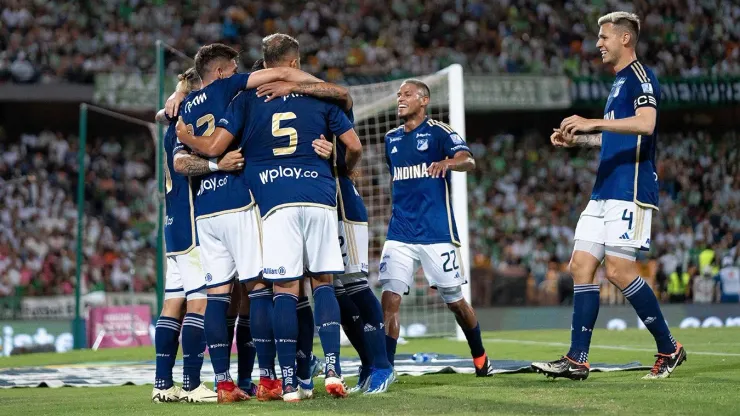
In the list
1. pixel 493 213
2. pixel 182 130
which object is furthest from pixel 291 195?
pixel 493 213

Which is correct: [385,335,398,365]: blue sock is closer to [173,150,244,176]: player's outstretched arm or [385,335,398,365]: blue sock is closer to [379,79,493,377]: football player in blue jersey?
[379,79,493,377]: football player in blue jersey

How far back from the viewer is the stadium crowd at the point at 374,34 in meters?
27.1

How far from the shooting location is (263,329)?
22.5 ft

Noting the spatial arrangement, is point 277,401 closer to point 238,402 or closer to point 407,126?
point 238,402

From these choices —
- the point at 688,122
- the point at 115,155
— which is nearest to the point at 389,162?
the point at 115,155

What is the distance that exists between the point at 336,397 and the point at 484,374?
195cm

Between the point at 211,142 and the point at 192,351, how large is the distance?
1416 mm

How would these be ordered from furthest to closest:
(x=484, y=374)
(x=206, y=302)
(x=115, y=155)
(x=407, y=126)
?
(x=115, y=155) < (x=407, y=126) < (x=484, y=374) < (x=206, y=302)

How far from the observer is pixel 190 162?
280 inches

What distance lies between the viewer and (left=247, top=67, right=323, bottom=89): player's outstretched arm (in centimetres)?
692

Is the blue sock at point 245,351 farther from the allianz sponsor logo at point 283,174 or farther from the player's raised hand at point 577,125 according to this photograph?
the player's raised hand at point 577,125

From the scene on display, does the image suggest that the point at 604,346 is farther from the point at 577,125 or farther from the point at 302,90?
the point at 302,90

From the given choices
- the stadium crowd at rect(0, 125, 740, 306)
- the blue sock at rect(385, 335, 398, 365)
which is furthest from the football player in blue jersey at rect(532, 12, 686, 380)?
the stadium crowd at rect(0, 125, 740, 306)

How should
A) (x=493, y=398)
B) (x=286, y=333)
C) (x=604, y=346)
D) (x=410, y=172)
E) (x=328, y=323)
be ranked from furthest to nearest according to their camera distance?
(x=604, y=346) < (x=410, y=172) < (x=328, y=323) < (x=286, y=333) < (x=493, y=398)
